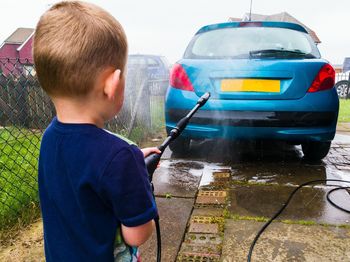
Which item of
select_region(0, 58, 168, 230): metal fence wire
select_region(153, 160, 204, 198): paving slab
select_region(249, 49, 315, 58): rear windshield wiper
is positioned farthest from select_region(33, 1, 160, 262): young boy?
select_region(249, 49, 315, 58): rear windshield wiper

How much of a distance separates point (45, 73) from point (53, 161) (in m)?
0.24

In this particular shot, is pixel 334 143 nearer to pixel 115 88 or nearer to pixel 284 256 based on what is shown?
pixel 284 256

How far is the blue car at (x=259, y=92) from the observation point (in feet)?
9.82

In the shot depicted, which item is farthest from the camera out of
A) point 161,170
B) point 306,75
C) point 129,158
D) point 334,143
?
point 334,143

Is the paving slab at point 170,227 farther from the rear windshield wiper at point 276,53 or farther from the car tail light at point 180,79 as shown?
the rear windshield wiper at point 276,53

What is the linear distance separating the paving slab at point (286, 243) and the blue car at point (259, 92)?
44.9 inches

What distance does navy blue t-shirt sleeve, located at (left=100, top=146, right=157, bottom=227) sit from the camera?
2.61 feet

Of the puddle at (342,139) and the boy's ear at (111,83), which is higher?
the boy's ear at (111,83)

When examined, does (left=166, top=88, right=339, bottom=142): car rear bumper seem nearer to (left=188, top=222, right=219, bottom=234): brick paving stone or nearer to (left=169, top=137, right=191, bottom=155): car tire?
(left=169, top=137, right=191, bottom=155): car tire

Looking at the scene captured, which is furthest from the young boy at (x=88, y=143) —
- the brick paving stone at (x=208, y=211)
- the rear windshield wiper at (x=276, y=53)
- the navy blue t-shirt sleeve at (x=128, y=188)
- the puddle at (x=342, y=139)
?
the puddle at (x=342, y=139)

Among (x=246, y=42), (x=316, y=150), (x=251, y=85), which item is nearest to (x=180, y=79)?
(x=251, y=85)

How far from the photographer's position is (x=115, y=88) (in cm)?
84

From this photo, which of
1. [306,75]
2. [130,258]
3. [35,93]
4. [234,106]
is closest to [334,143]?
[306,75]

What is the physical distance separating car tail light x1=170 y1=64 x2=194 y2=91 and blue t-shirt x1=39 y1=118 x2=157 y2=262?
92.8 inches
